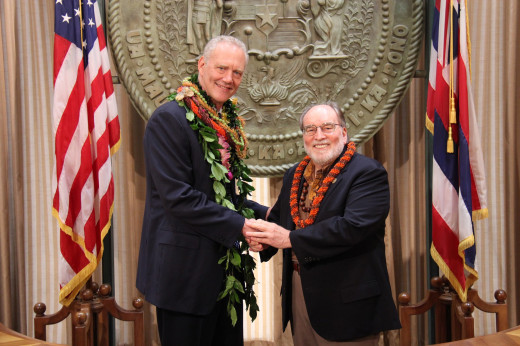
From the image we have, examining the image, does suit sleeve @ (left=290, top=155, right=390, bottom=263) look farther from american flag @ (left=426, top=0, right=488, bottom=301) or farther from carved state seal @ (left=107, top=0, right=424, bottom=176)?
carved state seal @ (left=107, top=0, right=424, bottom=176)

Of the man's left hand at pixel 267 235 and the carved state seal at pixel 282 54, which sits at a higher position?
the carved state seal at pixel 282 54

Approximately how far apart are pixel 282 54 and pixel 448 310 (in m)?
1.84

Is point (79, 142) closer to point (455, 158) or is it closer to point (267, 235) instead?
point (267, 235)

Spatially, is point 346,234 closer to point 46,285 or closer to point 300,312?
point 300,312

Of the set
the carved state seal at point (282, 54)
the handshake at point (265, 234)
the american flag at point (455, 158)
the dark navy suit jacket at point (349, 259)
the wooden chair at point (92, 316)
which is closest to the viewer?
the dark navy suit jacket at point (349, 259)

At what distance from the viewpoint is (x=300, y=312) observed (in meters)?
2.49

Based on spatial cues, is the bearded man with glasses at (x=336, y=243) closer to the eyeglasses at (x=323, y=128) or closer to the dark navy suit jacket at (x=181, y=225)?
the eyeglasses at (x=323, y=128)

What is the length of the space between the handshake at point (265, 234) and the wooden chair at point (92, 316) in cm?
88

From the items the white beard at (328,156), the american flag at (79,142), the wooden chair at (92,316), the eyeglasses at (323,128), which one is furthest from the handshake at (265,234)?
the american flag at (79,142)

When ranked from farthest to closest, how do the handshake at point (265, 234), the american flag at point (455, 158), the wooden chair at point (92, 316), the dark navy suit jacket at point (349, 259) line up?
the american flag at point (455, 158) < the wooden chair at point (92, 316) < the handshake at point (265, 234) < the dark navy suit jacket at point (349, 259)

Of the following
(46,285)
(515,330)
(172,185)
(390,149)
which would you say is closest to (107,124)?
(172,185)

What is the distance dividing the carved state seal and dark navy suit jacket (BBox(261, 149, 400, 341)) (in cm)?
96

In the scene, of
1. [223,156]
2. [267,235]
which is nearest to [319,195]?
[267,235]

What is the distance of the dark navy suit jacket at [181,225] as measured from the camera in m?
2.32
